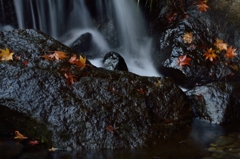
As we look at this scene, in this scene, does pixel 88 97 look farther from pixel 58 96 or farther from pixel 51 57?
pixel 51 57

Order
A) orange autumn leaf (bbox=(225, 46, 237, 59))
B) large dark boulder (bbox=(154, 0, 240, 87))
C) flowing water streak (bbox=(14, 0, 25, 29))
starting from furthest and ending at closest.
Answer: flowing water streak (bbox=(14, 0, 25, 29))
orange autumn leaf (bbox=(225, 46, 237, 59))
large dark boulder (bbox=(154, 0, 240, 87))

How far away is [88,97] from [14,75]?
32.5 inches

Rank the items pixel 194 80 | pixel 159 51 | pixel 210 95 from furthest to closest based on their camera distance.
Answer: pixel 159 51
pixel 194 80
pixel 210 95

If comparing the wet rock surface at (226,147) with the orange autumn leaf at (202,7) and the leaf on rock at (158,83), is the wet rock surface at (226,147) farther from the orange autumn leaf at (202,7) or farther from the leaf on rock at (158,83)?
the orange autumn leaf at (202,7)

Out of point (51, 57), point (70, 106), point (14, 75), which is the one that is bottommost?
point (70, 106)

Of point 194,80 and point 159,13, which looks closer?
point 194,80

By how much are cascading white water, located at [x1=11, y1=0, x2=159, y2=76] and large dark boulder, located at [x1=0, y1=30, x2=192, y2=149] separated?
2.29 meters

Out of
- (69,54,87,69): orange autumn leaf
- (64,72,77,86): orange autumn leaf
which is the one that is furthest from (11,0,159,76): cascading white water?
(64,72,77,86): orange autumn leaf

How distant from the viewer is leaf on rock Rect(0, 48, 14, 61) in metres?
3.46

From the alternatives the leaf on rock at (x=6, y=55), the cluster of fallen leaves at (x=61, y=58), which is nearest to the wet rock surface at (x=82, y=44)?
the cluster of fallen leaves at (x=61, y=58)

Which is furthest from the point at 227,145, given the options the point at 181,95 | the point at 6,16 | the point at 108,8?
the point at 6,16

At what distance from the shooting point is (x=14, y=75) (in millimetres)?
3314

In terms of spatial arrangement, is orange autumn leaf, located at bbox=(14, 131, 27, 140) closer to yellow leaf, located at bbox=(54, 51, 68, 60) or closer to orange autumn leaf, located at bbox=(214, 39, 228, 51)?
yellow leaf, located at bbox=(54, 51, 68, 60)

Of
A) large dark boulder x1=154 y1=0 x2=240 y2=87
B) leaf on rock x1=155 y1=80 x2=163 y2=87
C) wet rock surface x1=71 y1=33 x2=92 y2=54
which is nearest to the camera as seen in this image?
leaf on rock x1=155 y1=80 x2=163 y2=87
